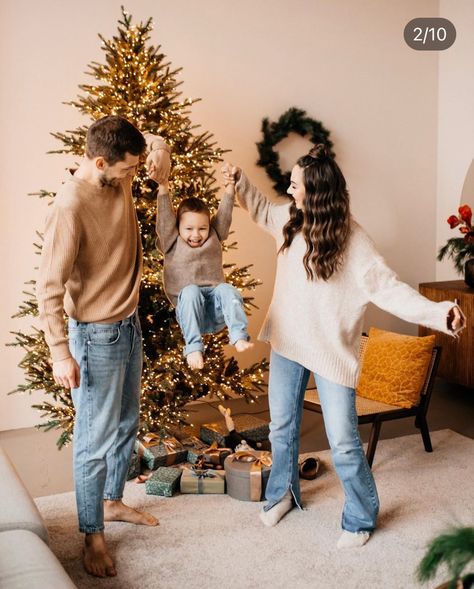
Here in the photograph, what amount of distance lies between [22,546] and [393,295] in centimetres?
151

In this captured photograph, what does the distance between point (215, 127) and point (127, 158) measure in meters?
2.33

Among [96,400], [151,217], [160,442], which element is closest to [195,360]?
[96,400]

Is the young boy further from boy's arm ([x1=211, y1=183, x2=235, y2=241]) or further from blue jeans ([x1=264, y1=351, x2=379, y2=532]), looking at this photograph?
blue jeans ([x1=264, y1=351, x2=379, y2=532])

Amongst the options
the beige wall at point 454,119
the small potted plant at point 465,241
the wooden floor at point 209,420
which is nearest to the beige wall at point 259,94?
the beige wall at point 454,119

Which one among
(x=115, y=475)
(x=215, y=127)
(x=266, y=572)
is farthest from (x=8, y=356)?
(x=266, y=572)

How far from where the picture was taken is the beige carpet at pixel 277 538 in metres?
2.58

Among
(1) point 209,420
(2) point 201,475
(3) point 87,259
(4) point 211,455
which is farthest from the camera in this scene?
(1) point 209,420

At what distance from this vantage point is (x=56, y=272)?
7.70ft

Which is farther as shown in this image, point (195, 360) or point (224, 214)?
point (224, 214)

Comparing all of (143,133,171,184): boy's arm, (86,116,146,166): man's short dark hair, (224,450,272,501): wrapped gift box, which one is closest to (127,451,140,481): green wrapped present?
(224,450,272,501): wrapped gift box

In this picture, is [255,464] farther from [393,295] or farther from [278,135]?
[278,135]

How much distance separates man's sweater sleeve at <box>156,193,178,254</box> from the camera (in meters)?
2.85

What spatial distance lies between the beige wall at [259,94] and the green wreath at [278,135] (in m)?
0.07

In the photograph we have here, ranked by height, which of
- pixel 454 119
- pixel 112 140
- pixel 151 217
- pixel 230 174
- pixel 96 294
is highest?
pixel 454 119
